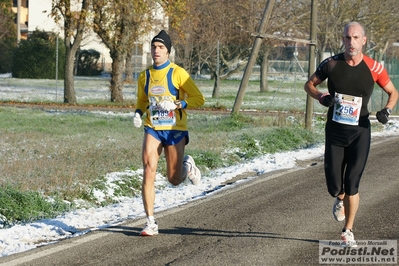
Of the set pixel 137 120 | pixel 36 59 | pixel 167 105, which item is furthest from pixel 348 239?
pixel 36 59

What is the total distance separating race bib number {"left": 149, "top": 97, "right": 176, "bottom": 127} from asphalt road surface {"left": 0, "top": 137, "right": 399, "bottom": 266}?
1.13 m

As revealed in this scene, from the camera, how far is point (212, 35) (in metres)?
39.9

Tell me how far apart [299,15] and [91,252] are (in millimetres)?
34479

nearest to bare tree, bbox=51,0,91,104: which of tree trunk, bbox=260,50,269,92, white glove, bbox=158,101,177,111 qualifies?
tree trunk, bbox=260,50,269,92

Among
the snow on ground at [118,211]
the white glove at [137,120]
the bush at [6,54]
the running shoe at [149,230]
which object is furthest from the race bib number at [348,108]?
the bush at [6,54]

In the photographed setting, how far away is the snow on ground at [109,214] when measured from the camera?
787 centimetres

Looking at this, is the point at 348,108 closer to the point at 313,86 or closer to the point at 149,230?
the point at 313,86

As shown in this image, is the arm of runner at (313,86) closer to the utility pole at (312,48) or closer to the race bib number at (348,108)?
the race bib number at (348,108)

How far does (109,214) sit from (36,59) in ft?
151

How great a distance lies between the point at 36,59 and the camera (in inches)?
2126

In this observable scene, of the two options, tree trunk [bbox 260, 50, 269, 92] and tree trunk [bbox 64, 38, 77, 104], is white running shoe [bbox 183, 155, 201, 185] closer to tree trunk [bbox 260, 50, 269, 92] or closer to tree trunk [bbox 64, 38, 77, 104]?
tree trunk [bbox 64, 38, 77, 104]

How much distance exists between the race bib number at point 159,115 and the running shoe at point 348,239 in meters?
2.02

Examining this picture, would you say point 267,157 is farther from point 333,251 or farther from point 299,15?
point 299,15

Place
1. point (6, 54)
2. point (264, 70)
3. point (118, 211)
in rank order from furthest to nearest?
1. point (6, 54)
2. point (264, 70)
3. point (118, 211)
